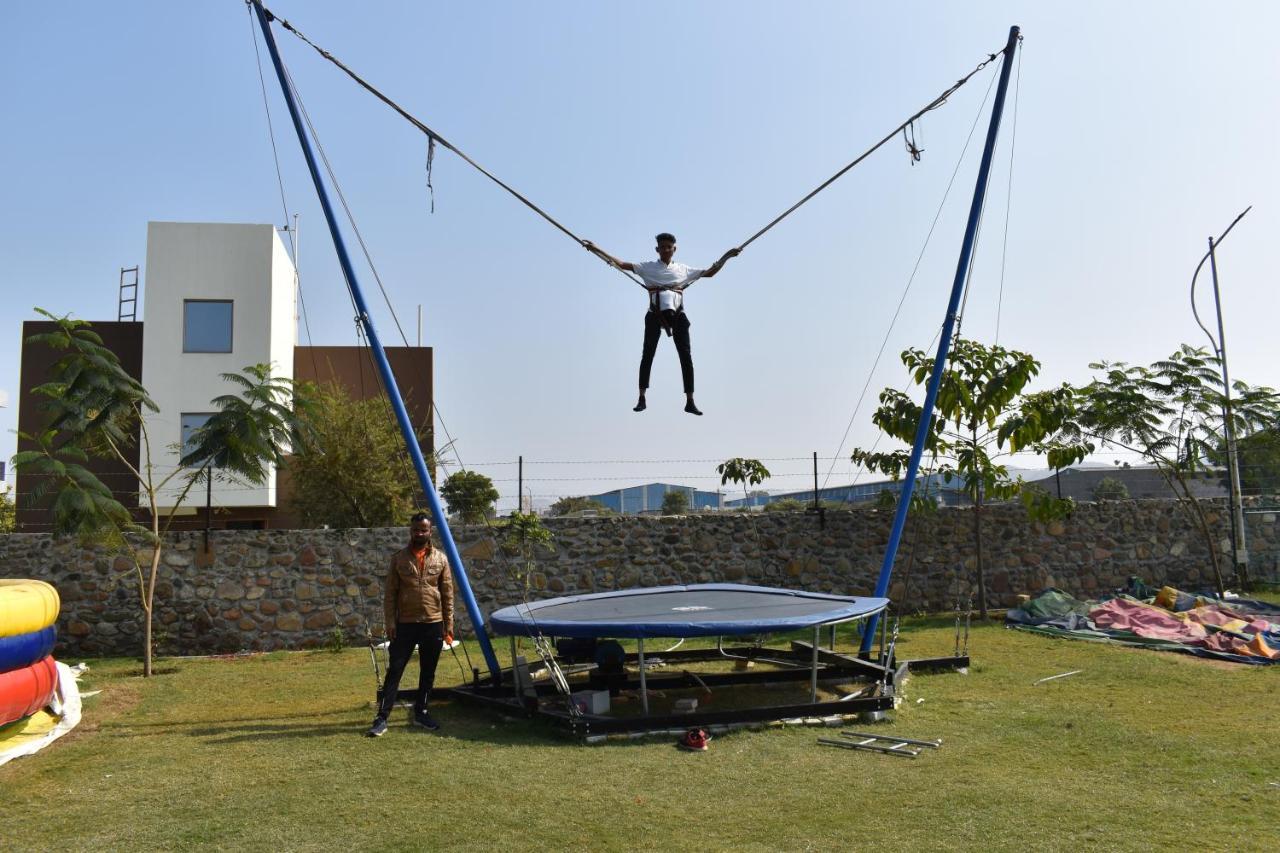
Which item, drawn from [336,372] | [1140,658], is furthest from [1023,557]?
[336,372]

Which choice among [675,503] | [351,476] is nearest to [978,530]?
[675,503]

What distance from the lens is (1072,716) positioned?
23.1ft

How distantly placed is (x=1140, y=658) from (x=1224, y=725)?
2.98m

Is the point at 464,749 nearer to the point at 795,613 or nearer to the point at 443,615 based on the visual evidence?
the point at 443,615

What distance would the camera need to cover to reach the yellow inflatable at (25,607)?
656 cm

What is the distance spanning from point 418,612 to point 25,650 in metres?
2.55

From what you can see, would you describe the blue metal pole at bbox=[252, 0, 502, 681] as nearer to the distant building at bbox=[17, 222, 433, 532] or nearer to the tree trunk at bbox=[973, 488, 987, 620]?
the tree trunk at bbox=[973, 488, 987, 620]

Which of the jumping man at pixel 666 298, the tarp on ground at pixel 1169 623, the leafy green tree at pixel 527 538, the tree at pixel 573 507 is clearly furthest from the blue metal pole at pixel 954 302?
the tree at pixel 573 507

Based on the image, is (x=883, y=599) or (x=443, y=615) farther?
(x=883, y=599)

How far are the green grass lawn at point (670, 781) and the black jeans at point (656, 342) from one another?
2699 millimetres

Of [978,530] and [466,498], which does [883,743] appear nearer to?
[978,530]

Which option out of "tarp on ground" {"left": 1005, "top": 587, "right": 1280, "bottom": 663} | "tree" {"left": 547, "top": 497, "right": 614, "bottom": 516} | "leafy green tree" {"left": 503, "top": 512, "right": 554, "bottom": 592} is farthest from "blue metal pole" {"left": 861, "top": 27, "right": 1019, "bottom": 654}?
"tree" {"left": 547, "top": 497, "right": 614, "bottom": 516}

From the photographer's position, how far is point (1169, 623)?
11.0m

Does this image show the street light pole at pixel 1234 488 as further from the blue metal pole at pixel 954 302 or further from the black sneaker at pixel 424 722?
the black sneaker at pixel 424 722
